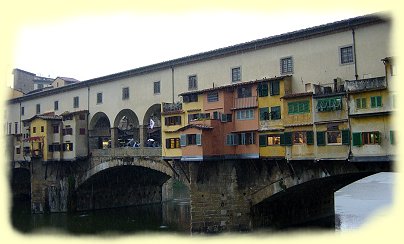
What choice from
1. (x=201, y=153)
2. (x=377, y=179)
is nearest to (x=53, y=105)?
(x=201, y=153)

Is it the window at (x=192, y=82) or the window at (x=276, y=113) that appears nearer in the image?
the window at (x=276, y=113)

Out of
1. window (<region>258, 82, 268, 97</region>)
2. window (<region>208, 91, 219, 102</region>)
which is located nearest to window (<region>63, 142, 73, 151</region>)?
window (<region>208, 91, 219, 102</region>)

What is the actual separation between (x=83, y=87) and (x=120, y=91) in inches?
286

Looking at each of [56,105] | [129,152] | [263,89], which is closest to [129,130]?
[129,152]

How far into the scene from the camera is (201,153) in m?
30.5

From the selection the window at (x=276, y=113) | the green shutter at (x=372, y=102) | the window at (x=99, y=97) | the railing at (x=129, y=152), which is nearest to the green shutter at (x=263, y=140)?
A: the window at (x=276, y=113)

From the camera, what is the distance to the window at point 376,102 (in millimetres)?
23953

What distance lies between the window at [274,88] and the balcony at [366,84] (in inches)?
210

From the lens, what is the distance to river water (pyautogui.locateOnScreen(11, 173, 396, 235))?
4025 cm

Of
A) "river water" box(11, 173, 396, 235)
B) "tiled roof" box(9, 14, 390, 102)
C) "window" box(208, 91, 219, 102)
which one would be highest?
"tiled roof" box(9, 14, 390, 102)

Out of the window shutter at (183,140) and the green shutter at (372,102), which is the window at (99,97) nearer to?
the window shutter at (183,140)

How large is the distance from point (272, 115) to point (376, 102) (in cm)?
757

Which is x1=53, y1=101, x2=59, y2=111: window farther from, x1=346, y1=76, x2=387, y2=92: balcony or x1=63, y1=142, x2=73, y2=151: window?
x1=346, y1=76, x2=387, y2=92: balcony

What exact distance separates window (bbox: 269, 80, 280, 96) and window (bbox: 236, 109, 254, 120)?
2.22m
